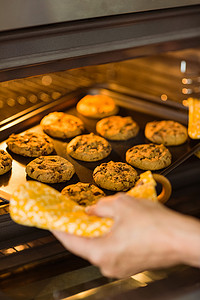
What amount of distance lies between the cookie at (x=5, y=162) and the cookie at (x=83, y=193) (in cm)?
22

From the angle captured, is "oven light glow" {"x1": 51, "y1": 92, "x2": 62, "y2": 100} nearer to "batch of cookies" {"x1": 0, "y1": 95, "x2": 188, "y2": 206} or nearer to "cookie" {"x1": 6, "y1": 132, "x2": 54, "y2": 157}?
"batch of cookies" {"x1": 0, "y1": 95, "x2": 188, "y2": 206}

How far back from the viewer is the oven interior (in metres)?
1.04

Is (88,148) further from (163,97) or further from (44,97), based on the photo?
(163,97)

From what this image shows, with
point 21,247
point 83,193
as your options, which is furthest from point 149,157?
point 21,247

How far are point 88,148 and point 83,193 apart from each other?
12.6 inches

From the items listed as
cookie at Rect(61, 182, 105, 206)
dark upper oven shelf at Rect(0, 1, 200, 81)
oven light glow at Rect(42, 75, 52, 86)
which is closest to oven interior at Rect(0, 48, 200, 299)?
oven light glow at Rect(42, 75, 52, 86)

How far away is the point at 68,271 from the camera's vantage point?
43.8 inches

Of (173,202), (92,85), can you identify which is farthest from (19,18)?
(92,85)

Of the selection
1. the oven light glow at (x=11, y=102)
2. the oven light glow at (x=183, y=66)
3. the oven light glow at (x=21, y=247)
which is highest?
the oven light glow at (x=183, y=66)

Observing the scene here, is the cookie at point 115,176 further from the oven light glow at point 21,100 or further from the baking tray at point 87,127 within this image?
the oven light glow at point 21,100

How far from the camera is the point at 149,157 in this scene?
1.55 metres

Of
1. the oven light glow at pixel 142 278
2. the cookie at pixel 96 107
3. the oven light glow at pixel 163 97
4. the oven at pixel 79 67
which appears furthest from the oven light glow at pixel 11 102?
the oven light glow at pixel 142 278

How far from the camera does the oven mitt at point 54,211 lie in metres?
0.84

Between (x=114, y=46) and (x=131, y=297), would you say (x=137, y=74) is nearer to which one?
(x=114, y=46)
